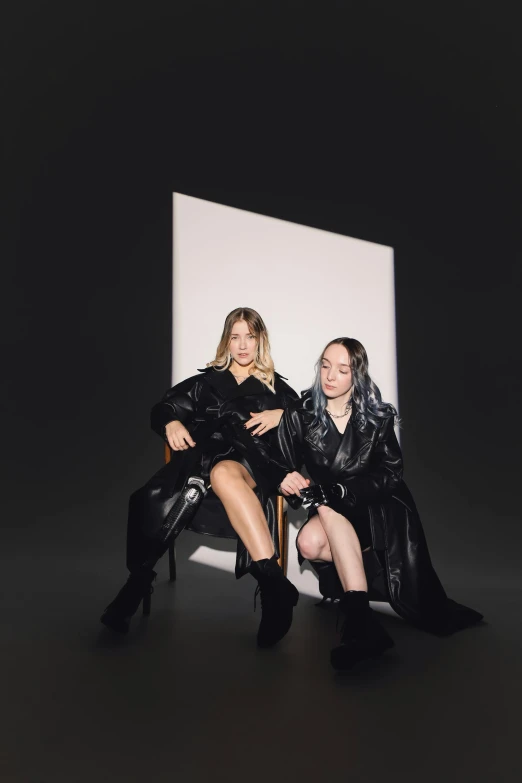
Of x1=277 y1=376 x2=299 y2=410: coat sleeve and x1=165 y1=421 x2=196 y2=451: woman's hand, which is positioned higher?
x1=277 y1=376 x2=299 y2=410: coat sleeve

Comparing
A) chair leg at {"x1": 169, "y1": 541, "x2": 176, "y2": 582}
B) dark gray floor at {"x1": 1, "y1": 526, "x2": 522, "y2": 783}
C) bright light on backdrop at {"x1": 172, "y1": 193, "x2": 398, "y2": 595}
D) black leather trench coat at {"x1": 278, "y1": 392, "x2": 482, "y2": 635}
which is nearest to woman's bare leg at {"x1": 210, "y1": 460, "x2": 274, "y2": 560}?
black leather trench coat at {"x1": 278, "y1": 392, "x2": 482, "y2": 635}

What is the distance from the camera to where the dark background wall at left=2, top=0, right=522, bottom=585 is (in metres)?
3.86

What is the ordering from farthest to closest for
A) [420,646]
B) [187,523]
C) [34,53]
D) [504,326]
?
[34,53] → [504,326] → [187,523] → [420,646]

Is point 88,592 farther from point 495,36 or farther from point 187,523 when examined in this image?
point 495,36

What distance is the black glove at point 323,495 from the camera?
8.61 ft

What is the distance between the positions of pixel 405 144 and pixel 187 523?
2.36m

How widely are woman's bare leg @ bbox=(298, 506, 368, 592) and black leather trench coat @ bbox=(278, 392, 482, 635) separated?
7cm

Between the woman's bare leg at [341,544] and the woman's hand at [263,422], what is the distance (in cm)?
47

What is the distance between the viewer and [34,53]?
4.12 m

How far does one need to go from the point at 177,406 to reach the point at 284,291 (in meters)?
1.04

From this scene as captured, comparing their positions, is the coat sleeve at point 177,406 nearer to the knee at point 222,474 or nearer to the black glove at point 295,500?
the knee at point 222,474

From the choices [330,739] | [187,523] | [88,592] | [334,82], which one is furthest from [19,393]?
[330,739]

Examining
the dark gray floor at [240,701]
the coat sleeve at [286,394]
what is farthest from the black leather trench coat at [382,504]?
the coat sleeve at [286,394]

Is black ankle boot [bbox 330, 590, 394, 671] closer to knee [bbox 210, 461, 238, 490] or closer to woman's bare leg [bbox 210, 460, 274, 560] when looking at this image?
woman's bare leg [bbox 210, 460, 274, 560]
